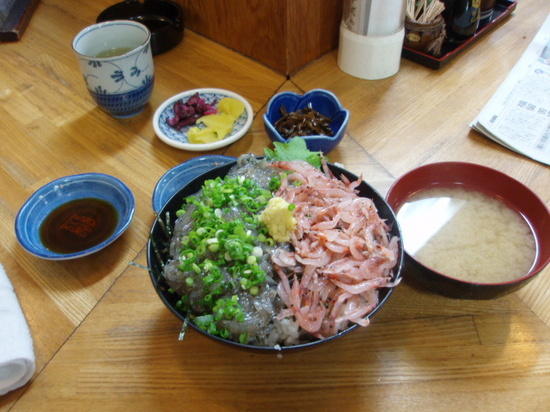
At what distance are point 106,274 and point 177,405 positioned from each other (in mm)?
436

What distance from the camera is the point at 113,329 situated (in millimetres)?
1082

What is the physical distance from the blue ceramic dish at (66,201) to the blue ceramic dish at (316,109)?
1.73 feet

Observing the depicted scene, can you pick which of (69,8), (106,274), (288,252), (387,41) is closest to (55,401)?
(106,274)

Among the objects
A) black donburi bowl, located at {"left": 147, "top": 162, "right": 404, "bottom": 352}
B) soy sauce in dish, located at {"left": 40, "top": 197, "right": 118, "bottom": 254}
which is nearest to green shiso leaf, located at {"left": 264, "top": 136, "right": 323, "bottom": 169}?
black donburi bowl, located at {"left": 147, "top": 162, "right": 404, "bottom": 352}

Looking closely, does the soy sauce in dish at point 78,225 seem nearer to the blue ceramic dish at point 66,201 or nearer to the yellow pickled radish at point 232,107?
the blue ceramic dish at point 66,201

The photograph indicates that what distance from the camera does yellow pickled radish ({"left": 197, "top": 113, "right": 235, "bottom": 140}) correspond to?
5.21 feet

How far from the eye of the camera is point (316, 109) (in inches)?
64.1

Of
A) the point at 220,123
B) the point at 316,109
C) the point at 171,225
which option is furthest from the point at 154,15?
the point at 171,225

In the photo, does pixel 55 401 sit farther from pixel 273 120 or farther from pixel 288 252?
pixel 273 120

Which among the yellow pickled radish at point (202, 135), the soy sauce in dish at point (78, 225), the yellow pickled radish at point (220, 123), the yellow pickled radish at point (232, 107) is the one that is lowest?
the soy sauce in dish at point (78, 225)

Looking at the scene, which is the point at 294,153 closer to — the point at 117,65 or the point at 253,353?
the point at 253,353

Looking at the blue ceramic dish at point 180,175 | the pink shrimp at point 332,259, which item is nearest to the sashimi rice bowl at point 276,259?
the pink shrimp at point 332,259

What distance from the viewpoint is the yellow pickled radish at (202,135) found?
61.7 inches

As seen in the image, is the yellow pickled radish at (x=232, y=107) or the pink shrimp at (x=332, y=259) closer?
the pink shrimp at (x=332, y=259)
